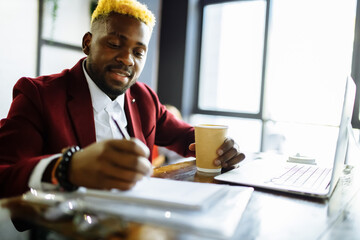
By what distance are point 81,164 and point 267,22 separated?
3463mm

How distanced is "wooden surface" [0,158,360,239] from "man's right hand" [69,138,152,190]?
0.32ft

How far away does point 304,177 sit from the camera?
974 mm

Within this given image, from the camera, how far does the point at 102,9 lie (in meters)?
1.25

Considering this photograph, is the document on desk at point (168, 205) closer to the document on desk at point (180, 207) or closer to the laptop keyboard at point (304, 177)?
the document on desk at point (180, 207)

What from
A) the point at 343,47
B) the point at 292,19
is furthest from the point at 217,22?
the point at 343,47

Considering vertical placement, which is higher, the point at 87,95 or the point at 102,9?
the point at 102,9

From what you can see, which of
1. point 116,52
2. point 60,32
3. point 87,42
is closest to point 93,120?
point 116,52

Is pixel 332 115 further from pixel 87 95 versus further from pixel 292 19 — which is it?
pixel 87 95

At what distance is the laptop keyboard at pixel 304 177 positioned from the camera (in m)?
0.89

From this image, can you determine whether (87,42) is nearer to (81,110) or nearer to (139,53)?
(139,53)

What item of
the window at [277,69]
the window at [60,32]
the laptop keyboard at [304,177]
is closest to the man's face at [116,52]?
the laptop keyboard at [304,177]

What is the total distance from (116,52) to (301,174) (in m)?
0.79

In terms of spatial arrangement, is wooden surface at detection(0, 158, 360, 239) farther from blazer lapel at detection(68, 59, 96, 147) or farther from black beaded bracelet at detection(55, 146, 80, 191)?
blazer lapel at detection(68, 59, 96, 147)

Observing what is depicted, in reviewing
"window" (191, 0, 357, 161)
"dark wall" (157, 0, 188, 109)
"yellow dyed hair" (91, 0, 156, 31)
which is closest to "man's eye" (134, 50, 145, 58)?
Answer: "yellow dyed hair" (91, 0, 156, 31)
